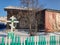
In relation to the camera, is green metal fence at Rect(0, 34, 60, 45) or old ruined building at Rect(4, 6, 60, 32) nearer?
green metal fence at Rect(0, 34, 60, 45)

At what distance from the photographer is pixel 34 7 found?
57.6ft

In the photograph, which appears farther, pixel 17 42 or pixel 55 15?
pixel 55 15

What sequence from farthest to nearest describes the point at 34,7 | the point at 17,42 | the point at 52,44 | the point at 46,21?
the point at 46,21 < the point at 34,7 < the point at 52,44 < the point at 17,42

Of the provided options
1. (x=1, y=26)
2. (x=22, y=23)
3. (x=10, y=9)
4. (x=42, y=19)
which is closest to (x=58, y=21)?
(x=42, y=19)

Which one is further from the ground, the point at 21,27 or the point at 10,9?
the point at 10,9

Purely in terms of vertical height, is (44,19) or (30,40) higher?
(44,19)

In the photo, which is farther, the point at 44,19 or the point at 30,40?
the point at 44,19

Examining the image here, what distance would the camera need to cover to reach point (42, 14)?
952 inches

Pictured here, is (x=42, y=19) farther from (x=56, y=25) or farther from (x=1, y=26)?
(x=1, y=26)

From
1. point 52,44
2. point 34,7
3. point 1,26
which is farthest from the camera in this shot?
point 1,26

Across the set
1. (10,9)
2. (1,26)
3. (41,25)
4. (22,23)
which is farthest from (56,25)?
(1,26)

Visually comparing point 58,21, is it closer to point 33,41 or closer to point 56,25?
point 56,25

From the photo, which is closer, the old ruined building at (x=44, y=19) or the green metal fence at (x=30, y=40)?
the green metal fence at (x=30, y=40)

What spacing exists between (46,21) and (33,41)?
16.5m
